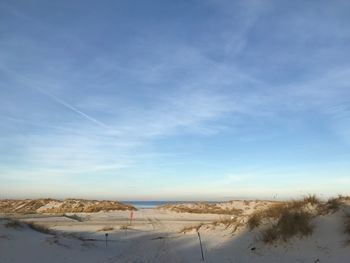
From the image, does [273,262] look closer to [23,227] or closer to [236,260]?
[236,260]

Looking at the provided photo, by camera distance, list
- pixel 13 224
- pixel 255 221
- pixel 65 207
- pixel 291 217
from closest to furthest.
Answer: pixel 291 217, pixel 255 221, pixel 13 224, pixel 65 207

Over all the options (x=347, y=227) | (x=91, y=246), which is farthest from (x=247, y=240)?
(x=91, y=246)

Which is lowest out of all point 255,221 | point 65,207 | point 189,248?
point 189,248

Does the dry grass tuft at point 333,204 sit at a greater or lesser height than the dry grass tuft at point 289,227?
greater

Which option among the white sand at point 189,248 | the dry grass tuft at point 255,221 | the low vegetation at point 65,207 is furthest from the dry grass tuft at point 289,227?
the low vegetation at point 65,207

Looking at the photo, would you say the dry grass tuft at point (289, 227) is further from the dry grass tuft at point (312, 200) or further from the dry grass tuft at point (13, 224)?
the dry grass tuft at point (13, 224)

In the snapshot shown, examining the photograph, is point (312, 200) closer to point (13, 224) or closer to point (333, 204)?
point (333, 204)

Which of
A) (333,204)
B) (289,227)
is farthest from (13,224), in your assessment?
(333,204)

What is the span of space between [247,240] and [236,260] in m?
2.06

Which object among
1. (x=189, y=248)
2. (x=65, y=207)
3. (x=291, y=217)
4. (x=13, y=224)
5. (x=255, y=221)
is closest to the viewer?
(x=291, y=217)

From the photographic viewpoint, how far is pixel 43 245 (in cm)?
2003

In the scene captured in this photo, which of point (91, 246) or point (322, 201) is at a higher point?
point (322, 201)

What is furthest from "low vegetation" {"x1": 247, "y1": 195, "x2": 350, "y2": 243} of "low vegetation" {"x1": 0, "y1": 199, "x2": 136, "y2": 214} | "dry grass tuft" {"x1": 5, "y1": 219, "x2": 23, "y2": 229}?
"low vegetation" {"x1": 0, "y1": 199, "x2": 136, "y2": 214}

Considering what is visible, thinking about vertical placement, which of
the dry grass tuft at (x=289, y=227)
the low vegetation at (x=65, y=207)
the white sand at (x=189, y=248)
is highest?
the low vegetation at (x=65, y=207)
